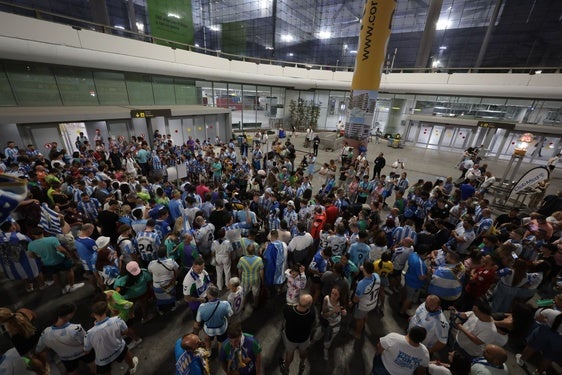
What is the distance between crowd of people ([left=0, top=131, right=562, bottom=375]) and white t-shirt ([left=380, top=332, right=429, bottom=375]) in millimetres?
14

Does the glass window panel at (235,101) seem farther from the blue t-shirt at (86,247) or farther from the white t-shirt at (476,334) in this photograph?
the white t-shirt at (476,334)

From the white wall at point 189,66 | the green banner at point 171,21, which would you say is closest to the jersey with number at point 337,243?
the white wall at point 189,66

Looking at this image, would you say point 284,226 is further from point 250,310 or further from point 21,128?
point 21,128

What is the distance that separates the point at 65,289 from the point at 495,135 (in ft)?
96.5

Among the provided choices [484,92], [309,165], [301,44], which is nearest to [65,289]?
[309,165]

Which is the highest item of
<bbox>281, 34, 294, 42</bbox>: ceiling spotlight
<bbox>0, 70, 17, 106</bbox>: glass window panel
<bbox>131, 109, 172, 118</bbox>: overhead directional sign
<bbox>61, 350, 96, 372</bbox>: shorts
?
<bbox>281, 34, 294, 42</bbox>: ceiling spotlight

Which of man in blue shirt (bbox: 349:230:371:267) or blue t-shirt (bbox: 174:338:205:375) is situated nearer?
blue t-shirt (bbox: 174:338:205:375)

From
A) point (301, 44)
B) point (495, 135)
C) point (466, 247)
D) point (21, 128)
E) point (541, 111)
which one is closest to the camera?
point (466, 247)

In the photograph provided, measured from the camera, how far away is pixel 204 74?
1686cm

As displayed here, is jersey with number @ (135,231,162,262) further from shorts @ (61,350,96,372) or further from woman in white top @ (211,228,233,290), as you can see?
shorts @ (61,350,96,372)

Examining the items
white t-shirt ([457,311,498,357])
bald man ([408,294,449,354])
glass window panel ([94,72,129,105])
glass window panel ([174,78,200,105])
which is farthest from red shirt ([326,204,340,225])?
glass window panel ([174,78,200,105])

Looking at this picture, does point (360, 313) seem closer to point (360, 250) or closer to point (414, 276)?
point (360, 250)

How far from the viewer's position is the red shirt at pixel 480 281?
4328 millimetres

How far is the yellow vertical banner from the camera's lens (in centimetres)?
1106
